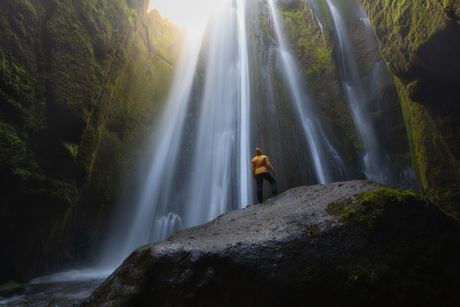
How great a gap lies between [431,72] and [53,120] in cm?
1027

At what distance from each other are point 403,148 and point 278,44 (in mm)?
10290

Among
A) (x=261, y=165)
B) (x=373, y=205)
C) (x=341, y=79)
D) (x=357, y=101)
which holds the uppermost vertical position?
(x=341, y=79)

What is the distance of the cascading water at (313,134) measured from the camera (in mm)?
11419

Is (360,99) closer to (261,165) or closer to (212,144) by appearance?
(212,144)

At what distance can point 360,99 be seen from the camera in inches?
515

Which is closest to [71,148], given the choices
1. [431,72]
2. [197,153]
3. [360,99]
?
[197,153]

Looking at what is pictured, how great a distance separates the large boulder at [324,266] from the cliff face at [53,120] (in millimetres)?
4392

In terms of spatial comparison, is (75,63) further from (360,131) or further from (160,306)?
(360,131)

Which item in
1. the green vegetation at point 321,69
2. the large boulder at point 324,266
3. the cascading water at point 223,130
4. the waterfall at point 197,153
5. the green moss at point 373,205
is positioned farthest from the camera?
the green vegetation at point 321,69

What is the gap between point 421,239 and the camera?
2395mm

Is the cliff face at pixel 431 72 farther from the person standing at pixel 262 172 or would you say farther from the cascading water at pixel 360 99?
the person standing at pixel 262 172

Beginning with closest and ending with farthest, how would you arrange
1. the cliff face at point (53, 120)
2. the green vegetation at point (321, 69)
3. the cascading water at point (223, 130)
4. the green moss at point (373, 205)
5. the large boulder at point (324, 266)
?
1. the large boulder at point (324, 266)
2. the green moss at point (373, 205)
3. the cliff face at point (53, 120)
4. the cascading water at point (223, 130)
5. the green vegetation at point (321, 69)

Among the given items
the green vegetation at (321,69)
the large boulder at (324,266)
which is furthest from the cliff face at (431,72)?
the large boulder at (324,266)

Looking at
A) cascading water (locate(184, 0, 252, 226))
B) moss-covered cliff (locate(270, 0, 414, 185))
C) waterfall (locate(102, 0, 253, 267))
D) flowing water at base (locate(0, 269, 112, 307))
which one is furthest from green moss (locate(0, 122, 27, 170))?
moss-covered cliff (locate(270, 0, 414, 185))
